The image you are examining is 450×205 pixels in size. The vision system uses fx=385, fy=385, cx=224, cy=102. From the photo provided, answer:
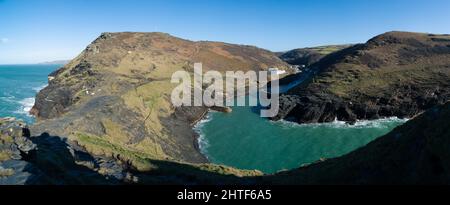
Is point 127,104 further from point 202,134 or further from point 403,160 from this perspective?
point 403,160

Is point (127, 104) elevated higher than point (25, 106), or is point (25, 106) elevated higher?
point (127, 104)

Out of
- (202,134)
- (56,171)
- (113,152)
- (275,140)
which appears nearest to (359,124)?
(275,140)

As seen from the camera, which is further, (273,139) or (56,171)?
(273,139)

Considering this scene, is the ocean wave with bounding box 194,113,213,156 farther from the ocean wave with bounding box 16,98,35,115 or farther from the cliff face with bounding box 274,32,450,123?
the ocean wave with bounding box 16,98,35,115

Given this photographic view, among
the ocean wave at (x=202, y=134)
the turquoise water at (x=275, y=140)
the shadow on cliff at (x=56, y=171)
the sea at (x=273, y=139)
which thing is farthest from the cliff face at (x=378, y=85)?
the shadow on cliff at (x=56, y=171)

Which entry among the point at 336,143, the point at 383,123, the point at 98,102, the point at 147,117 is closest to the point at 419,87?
the point at 383,123

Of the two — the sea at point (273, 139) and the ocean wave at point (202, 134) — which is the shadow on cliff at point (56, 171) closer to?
the sea at point (273, 139)
